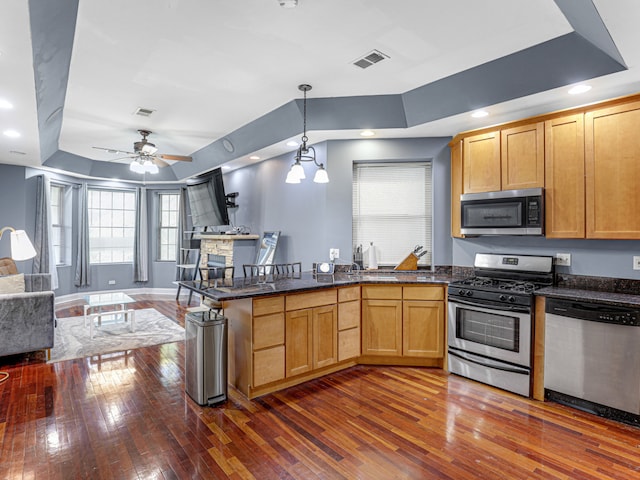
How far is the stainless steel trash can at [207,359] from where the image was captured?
2789mm

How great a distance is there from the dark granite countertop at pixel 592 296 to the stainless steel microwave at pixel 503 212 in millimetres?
542

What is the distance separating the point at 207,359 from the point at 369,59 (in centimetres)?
271

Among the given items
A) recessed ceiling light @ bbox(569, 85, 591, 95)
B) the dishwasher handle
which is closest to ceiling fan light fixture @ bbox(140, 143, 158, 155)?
recessed ceiling light @ bbox(569, 85, 591, 95)

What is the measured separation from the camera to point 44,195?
6000 millimetres

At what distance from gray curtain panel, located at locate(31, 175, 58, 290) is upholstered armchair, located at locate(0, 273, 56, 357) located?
253 centimetres

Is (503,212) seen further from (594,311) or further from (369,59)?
(369,59)

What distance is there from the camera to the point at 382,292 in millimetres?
3588

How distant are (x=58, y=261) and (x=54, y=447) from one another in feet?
19.4

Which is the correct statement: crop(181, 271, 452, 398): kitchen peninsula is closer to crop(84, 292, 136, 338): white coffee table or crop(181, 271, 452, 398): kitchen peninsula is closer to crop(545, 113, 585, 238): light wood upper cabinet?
crop(545, 113, 585, 238): light wood upper cabinet

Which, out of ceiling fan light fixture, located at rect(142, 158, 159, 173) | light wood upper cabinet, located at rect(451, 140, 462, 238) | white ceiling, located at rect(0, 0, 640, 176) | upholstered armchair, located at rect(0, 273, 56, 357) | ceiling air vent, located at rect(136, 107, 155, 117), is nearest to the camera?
white ceiling, located at rect(0, 0, 640, 176)

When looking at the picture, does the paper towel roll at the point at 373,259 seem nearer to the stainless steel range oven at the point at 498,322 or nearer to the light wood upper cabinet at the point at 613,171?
the stainless steel range oven at the point at 498,322

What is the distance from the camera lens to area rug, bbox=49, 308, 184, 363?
410cm

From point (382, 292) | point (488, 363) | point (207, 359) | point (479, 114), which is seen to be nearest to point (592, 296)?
point (488, 363)

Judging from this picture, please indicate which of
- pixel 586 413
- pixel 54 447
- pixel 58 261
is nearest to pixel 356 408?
pixel 586 413
